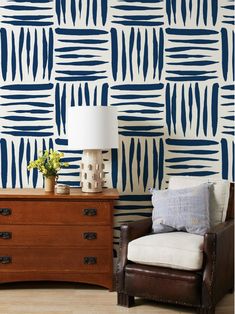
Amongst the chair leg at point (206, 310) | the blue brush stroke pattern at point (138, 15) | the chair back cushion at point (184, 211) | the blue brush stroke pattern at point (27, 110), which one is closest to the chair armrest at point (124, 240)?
the chair back cushion at point (184, 211)

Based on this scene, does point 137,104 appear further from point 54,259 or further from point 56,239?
point 54,259

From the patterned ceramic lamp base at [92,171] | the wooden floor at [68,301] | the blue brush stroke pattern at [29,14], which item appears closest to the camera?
the wooden floor at [68,301]

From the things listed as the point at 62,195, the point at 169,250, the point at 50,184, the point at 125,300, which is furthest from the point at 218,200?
the point at 50,184

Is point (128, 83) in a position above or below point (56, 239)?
above

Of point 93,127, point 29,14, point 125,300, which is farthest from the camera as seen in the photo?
point 29,14

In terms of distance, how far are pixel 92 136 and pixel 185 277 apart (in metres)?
1.28

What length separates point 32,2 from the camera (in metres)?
4.55

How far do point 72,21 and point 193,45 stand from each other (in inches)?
41.3

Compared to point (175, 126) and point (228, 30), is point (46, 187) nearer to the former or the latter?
point (175, 126)

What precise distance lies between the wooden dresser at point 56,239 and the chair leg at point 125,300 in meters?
0.32

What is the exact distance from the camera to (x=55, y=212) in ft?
13.6

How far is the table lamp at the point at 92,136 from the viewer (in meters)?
4.12

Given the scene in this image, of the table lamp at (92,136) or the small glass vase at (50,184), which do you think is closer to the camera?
the table lamp at (92,136)

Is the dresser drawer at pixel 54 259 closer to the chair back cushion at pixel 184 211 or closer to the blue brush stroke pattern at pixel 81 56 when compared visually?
the chair back cushion at pixel 184 211
